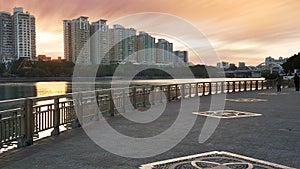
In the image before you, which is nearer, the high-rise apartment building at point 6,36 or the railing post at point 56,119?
the railing post at point 56,119

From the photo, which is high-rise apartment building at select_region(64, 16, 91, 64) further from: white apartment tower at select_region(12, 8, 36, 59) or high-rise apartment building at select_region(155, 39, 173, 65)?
white apartment tower at select_region(12, 8, 36, 59)

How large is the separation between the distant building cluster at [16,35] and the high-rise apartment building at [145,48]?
105m

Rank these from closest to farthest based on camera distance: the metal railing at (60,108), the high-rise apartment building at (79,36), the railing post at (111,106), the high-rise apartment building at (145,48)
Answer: the metal railing at (60,108) → the railing post at (111,106) → the high-rise apartment building at (145,48) → the high-rise apartment building at (79,36)

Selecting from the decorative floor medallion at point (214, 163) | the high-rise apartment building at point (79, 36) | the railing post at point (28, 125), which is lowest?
the decorative floor medallion at point (214, 163)

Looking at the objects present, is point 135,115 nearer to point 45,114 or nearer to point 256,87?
point 45,114

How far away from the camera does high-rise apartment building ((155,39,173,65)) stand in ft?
65.9

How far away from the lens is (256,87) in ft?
112

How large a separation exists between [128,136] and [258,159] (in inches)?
137

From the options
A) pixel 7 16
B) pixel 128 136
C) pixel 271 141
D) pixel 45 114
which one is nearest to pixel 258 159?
pixel 271 141

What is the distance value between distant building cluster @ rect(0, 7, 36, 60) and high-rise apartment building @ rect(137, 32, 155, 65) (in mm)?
104623

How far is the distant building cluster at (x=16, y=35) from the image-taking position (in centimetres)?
11694

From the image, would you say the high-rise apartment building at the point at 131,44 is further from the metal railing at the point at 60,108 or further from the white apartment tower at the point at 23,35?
the white apartment tower at the point at 23,35

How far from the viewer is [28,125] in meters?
6.95

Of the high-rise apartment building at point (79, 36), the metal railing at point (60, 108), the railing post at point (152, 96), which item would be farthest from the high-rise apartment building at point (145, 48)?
the high-rise apartment building at point (79, 36)
